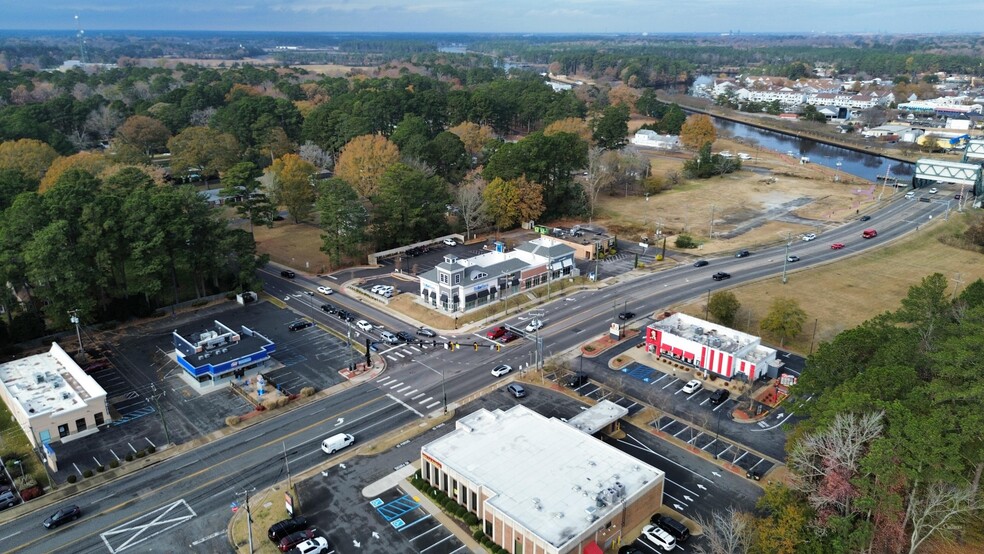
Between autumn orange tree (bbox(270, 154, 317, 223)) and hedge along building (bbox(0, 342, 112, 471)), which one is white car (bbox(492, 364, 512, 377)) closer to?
hedge along building (bbox(0, 342, 112, 471))

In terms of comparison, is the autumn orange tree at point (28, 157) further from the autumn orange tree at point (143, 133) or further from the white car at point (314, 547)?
the white car at point (314, 547)

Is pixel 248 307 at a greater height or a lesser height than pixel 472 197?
lesser

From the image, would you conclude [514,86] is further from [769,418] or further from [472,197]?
[769,418]

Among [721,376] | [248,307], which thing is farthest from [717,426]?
[248,307]

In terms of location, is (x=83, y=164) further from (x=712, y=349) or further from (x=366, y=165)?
(x=712, y=349)

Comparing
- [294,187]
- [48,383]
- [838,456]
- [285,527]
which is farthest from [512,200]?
[838,456]
